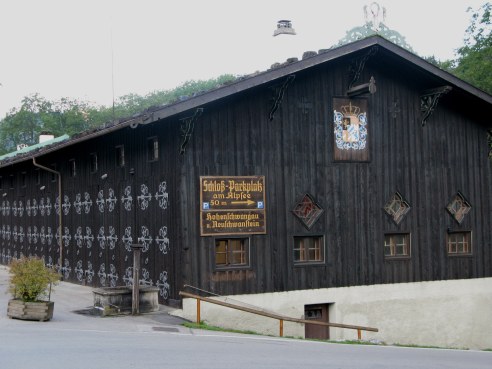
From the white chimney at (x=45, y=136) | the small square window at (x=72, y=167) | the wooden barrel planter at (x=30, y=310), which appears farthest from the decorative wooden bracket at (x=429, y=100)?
the white chimney at (x=45, y=136)

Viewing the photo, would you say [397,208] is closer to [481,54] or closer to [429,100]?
[429,100]

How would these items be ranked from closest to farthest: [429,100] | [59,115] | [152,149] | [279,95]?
[279,95]
[152,149]
[429,100]
[59,115]

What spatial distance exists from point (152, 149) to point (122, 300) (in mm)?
4067

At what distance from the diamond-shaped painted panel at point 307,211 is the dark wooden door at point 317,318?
2180 mm

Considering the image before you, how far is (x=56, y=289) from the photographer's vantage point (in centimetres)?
2372

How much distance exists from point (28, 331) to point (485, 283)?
13751 mm

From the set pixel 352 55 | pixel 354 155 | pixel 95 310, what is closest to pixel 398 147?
pixel 354 155

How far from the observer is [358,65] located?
2077cm

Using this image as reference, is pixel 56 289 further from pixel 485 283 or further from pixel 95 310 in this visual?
pixel 485 283

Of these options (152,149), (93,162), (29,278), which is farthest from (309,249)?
(93,162)

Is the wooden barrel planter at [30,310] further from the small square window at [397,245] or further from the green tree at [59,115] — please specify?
the green tree at [59,115]

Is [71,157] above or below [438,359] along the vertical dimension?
above

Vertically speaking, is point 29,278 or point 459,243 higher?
point 459,243

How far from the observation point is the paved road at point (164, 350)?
11883 millimetres
